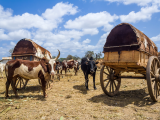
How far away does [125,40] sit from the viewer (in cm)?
516

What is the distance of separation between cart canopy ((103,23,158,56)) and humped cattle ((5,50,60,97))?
10.2 feet

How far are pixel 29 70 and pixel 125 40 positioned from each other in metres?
4.84

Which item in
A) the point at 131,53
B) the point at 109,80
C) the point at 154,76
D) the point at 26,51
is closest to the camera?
the point at 131,53

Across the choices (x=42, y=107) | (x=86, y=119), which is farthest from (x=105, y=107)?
(x=42, y=107)

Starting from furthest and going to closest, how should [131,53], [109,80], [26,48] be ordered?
[26,48], [109,80], [131,53]

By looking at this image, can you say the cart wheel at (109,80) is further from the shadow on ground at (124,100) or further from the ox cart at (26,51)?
the ox cart at (26,51)

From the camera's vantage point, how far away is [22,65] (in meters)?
6.29

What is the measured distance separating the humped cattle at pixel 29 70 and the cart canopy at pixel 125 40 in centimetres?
310

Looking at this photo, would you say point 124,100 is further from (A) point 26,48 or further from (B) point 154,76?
(A) point 26,48

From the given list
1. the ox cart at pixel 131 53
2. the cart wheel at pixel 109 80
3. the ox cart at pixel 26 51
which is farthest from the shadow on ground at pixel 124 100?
the ox cart at pixel 26 51

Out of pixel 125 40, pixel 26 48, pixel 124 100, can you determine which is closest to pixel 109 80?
pixel 124 100

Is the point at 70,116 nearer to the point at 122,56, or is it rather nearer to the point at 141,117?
the point at 141,117

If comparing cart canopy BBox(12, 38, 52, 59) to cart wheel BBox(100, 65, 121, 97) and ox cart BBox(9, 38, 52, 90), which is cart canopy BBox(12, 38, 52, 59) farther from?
cart wheel BBox(100, 65, 121, 97)

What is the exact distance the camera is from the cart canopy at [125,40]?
4.87 m
